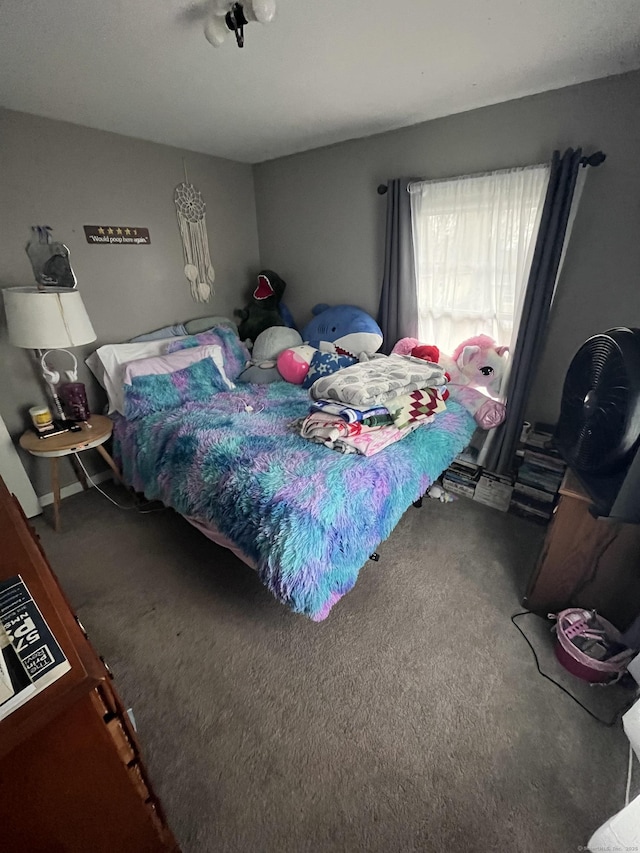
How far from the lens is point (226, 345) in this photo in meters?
2.68

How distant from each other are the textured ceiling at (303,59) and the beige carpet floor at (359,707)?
7.05ft

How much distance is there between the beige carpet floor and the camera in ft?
3.28

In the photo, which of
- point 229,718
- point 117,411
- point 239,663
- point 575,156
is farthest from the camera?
point 117,411

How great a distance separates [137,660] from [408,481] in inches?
51.5

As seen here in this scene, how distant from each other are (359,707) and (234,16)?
229 cm

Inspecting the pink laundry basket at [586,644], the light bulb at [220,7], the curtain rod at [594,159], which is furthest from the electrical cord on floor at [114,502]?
the curtain rod at [594,159]

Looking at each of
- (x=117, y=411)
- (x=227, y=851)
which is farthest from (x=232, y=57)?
(x=227, y=851)

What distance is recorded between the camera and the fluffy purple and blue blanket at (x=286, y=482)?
3.95 ft

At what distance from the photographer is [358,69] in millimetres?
1512

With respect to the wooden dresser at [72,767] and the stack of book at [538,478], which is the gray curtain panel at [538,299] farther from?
the wooden dresser at [72,767]

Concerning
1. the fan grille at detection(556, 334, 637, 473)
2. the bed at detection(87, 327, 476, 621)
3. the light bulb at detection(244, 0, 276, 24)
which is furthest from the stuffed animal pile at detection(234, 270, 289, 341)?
the fan grille at detection(556, 334, 637, 473)

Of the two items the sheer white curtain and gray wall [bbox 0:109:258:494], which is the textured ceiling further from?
the sheer white curtain

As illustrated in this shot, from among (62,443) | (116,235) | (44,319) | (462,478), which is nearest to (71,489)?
(62,443)

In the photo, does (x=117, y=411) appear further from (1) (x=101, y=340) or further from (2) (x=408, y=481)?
(2) (x=408, y=481)
